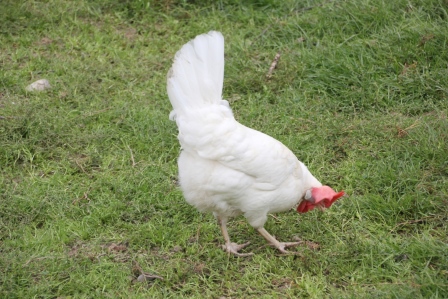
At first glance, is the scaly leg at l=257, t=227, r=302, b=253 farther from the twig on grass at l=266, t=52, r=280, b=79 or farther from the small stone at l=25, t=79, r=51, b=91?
the small stone at l=25, t=79, r=51, b=91

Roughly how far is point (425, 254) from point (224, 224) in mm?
1425

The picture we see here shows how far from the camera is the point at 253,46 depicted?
7.35m

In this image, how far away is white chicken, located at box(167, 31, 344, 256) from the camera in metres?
4.39

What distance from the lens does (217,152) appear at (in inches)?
172

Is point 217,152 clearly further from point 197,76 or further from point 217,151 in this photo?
point 197,76

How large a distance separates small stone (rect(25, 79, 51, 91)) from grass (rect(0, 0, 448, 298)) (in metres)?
0.08

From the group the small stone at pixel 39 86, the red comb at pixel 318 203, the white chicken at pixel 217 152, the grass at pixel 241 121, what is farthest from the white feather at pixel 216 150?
the small stone at pixel 39 86

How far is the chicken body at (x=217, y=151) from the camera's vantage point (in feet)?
14.4

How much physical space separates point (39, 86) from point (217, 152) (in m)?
3.22

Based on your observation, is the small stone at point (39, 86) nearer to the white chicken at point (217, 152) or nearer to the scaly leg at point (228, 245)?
the white chicken at point (217, 152)

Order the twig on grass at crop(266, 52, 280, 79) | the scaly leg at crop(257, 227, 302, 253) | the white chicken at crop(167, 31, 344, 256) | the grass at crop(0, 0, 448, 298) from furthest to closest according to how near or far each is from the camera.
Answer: the twig on grass at crop(266, 52, 280, 79) < the scaly leg at crop(257, 227, 302, 253) < the grass at crop(0, 0, 448, 298) < the white chicken at crop(167, 31, 344, 256)

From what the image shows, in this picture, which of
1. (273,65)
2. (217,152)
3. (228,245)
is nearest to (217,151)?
(217,152)

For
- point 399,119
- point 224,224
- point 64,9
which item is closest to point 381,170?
point 399,119

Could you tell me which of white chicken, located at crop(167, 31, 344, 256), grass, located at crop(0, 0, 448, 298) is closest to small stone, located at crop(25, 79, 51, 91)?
grass, located at crop(0, 0, 448, 298)
